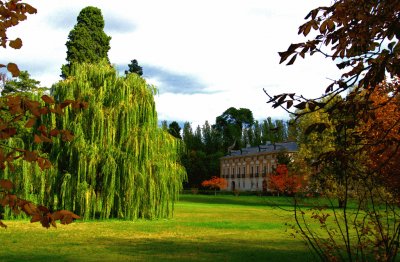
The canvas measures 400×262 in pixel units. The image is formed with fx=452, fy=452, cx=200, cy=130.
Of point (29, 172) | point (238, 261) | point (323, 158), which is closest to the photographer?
point (323, 158)

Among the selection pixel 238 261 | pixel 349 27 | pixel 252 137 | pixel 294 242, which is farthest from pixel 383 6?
pixel 252 137

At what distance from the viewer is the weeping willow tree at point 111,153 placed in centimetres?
1825

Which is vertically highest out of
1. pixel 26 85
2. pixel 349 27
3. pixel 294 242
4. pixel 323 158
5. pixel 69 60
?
pixel 69 60

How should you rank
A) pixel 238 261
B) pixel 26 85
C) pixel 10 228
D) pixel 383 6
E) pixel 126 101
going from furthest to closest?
pixel 26 85 < pixel 126 101 < pixel 10 228 < pixel 238 261 < pixel 383 6

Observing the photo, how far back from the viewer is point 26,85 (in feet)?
86.8

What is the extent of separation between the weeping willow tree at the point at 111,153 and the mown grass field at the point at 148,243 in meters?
1.10

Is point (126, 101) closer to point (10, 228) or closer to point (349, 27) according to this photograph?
point (10, 228)

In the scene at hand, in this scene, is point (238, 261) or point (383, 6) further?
point (238, 261)

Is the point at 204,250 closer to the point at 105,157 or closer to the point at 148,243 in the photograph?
the point at 148,243

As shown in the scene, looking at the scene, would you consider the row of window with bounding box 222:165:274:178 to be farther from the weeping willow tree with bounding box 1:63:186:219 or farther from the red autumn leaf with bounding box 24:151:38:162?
the red autumn leaf with bounding box 24:151:38:162

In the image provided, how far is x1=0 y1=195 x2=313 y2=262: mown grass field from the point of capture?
10.2m

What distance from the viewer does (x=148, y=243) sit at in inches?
496

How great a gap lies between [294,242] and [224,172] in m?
72.6

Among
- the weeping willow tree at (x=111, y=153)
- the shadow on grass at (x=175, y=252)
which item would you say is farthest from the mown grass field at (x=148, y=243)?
the weeping willow tree at (x=111, y=153)
